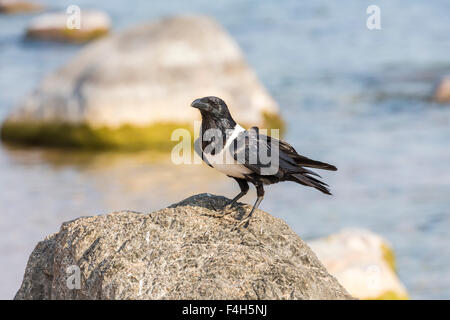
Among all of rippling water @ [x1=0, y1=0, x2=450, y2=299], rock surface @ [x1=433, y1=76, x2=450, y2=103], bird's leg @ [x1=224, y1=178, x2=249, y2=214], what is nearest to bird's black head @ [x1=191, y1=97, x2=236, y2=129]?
bird's leg @ [x1=224, y1=178, x2=249, y2=214]

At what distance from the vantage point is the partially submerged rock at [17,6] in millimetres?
34225

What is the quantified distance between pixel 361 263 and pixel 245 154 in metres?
4.24

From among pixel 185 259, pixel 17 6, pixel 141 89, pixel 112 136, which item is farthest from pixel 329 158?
pixel 17 6

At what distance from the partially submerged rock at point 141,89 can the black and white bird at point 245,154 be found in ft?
31.5

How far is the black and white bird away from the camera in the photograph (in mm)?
5453

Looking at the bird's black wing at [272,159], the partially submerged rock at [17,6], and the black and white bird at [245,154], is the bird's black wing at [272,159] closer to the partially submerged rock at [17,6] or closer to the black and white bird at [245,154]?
the black and white bird at [245,154]

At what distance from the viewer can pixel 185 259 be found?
4.94m

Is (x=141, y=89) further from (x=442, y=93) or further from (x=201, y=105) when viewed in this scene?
(x=201, y=105)

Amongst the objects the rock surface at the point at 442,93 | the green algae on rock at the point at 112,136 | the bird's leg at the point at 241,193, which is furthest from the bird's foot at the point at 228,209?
the rock surface at the point at 442,93

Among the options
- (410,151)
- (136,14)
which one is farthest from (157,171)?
(136,14)

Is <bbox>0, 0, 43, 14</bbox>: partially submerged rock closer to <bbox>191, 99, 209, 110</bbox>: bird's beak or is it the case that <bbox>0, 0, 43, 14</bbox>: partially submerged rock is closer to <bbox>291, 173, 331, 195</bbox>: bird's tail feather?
<bbox>191, 99, 209, 110</bbox>: bird's beak
